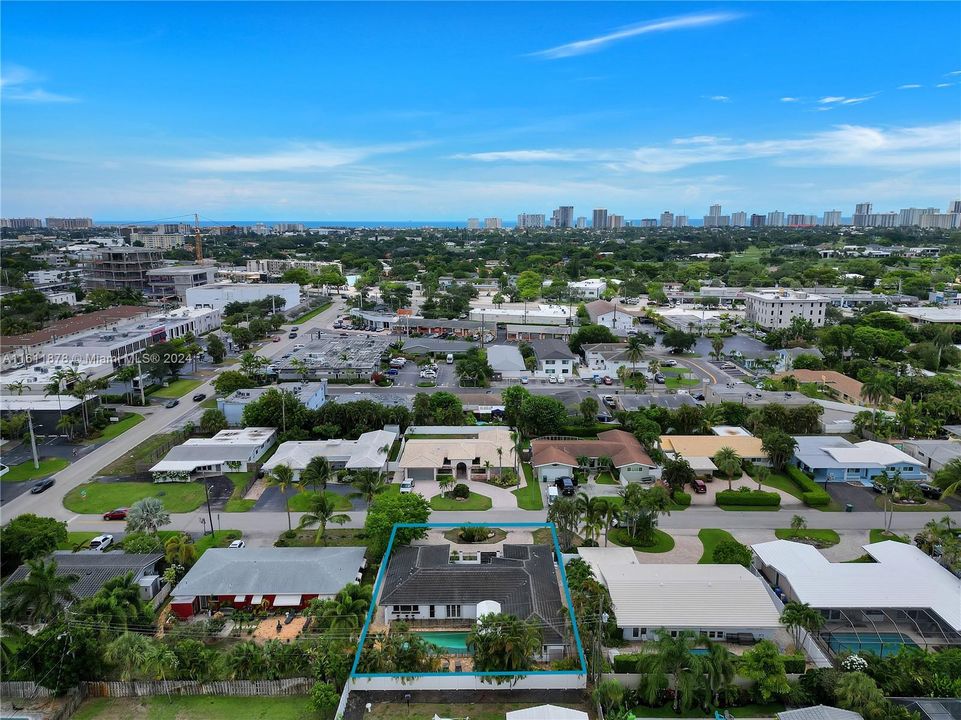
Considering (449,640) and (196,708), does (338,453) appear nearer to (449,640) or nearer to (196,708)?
(449,640)

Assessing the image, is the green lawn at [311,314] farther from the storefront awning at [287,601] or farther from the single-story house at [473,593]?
the single-story house at [473,593]

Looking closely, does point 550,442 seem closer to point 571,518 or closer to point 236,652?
point 571,518

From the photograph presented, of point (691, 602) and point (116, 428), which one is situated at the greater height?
point (691, 602)

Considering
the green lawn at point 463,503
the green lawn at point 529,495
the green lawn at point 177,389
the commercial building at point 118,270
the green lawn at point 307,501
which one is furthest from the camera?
the commercial building at point 118,270

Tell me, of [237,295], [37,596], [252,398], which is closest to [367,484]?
[37,596]

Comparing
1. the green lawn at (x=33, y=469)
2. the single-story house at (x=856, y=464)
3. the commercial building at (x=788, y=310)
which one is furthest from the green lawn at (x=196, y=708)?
the commercial building at (x=788, y=310)

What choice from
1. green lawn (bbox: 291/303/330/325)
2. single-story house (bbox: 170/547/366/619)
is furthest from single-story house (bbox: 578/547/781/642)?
green lawn (bbox: 291/303/330/325)

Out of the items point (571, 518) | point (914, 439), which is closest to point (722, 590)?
point (571, 518)
